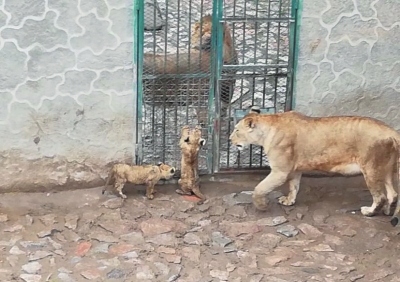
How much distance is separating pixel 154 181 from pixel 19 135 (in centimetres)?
101

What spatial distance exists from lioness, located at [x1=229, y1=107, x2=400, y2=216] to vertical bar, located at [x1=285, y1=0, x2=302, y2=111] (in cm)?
36

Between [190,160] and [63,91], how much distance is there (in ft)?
3.36

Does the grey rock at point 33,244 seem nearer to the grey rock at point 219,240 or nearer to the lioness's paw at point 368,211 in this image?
the grey rock at point 219,240

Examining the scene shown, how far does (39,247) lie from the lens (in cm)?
528

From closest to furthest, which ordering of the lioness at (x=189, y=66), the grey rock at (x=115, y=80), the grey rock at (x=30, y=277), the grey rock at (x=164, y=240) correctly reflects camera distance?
the grey rock at (x=30, y=277) → the grey rock at (x=164, y=240) → the grey rock at (x=115, y=80) → the lioness at (x=189, y=66)

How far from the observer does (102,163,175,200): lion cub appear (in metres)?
5.94

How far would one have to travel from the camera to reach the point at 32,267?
5027 mm

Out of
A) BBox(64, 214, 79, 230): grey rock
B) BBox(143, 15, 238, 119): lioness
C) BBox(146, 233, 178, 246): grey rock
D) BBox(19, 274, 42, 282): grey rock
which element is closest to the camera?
BBox(19, 274, 42, 282): grey rock

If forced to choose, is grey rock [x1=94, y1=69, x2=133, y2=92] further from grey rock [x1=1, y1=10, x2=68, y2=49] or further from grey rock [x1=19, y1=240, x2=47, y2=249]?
grey rock [x1=19, y1=240, x2=47, y2=249]

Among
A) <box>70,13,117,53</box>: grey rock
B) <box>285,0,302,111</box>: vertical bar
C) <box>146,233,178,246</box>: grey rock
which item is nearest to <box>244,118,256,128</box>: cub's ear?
<box>285,0,302,111</box>: vertical bar

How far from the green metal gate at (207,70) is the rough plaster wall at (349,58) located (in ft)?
0.44

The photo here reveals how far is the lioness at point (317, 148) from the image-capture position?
5.70 meters

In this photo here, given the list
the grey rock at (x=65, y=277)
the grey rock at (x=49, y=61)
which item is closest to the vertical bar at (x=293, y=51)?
the grey rock at (x=49, y=61)

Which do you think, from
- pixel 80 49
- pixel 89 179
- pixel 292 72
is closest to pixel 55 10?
pixel 80 49
